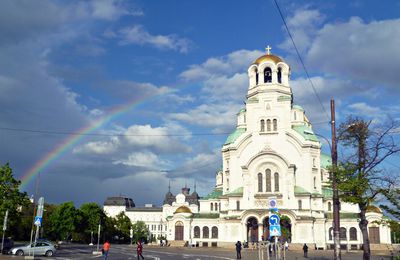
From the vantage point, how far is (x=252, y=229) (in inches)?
2731

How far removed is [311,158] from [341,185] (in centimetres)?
4612

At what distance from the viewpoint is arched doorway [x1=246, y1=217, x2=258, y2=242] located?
68875 mm

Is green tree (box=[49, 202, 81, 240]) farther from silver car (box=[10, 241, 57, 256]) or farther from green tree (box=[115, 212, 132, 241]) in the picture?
silver car (box=[10, 241, 57, 256])

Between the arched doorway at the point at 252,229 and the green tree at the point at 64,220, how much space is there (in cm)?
3530

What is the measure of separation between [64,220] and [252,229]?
123 feet

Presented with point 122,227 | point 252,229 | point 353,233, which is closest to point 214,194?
point 252,229

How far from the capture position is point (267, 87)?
76.2m

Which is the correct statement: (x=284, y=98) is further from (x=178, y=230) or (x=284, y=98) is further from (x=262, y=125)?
(x=178, y=230)

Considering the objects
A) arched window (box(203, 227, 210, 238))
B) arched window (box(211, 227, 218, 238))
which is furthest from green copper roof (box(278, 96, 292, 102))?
arched window (box(203, 227, 210, 238))

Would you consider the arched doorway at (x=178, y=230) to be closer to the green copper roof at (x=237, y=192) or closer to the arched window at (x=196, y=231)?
the arched window at (x=196, y=231)

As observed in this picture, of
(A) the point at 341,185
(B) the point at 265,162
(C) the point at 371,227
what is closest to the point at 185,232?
(B) the point at 265,162

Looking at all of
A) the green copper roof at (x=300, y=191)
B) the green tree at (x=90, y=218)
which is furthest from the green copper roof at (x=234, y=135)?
the green tree at (x=90, y=218)

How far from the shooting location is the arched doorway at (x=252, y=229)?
6888 cm

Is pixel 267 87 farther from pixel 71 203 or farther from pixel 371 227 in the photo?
pixel 71 203
